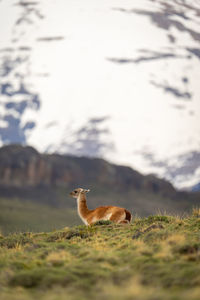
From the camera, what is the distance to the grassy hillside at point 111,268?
10992mm

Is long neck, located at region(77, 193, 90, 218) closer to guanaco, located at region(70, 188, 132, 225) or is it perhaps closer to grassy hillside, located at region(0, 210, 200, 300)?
guanaco, located at region(70, 188, 132, 225)

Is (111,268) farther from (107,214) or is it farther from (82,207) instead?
(82,207)

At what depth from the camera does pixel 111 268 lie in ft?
45.8

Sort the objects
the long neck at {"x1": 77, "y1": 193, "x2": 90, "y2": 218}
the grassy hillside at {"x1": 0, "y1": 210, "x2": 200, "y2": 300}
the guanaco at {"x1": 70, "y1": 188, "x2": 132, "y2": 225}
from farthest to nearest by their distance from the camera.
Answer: the long neck at {"x1": 77, "y1": 193, "x2": 90, "y2": 218}, the guanaco at {"x1": 70, "y1": 188, "x2": 132, "y2": 225}, the grassy hillside at {"x1": 0, "y1": 210, "x2": 200, "y2": 300}

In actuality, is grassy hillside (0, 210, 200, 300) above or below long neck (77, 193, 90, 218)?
below

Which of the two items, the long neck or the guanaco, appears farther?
the long neck

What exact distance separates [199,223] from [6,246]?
8.71 meters

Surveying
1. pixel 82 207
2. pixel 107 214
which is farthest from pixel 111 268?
pixel 82 207

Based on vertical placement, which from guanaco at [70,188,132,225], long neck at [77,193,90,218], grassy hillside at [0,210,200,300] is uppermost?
long neck at [77,193,90,218]

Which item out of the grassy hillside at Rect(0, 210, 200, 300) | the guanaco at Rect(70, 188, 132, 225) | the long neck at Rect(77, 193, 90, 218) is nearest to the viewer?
the grassy hillside at Rect(0, 210, 200, 300)

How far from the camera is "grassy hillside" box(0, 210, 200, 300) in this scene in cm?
1099

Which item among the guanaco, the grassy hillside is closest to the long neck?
the guanaco

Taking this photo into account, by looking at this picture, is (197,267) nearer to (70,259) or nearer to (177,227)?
(70,259)

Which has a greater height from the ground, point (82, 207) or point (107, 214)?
point (82, 207)
